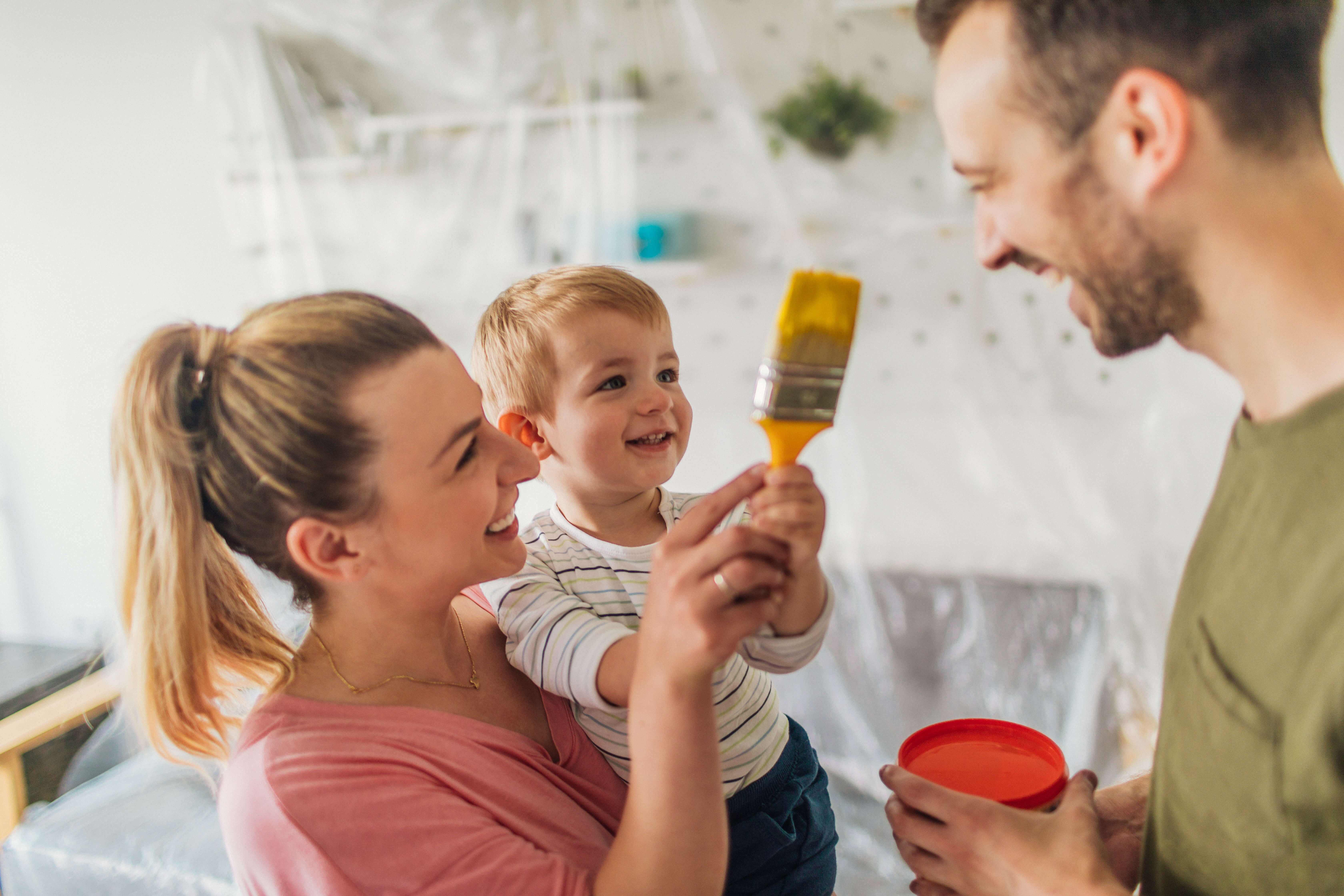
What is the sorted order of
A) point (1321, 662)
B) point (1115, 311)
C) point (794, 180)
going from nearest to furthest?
point (1321, 662) → point (1115, 311) → point (794, 180)

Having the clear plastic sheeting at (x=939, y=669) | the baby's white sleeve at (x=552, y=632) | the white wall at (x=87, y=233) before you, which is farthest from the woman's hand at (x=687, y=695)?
the white wall at (x=87, y=233)

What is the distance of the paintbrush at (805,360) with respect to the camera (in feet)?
2.23

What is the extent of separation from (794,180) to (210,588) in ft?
5.62

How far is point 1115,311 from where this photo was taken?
2.31 ft

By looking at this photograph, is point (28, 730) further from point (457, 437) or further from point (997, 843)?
point (997, 843)

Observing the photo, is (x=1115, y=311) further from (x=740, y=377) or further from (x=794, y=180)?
(x=740, y=377)

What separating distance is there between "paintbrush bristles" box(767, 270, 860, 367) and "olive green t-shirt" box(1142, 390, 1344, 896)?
305 millimetres

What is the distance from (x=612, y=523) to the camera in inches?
44.6

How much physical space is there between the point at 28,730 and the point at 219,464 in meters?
1.82

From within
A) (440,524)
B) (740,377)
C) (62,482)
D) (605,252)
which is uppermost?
(605,252)

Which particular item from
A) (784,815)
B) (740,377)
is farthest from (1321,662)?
(740,377)

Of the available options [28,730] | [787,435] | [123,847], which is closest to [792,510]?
[787,435]

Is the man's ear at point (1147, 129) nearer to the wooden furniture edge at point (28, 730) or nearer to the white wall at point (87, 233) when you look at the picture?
the wooden furniture edge at point (28, 730)

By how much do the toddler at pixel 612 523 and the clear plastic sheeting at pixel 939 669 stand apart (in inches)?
43.8
